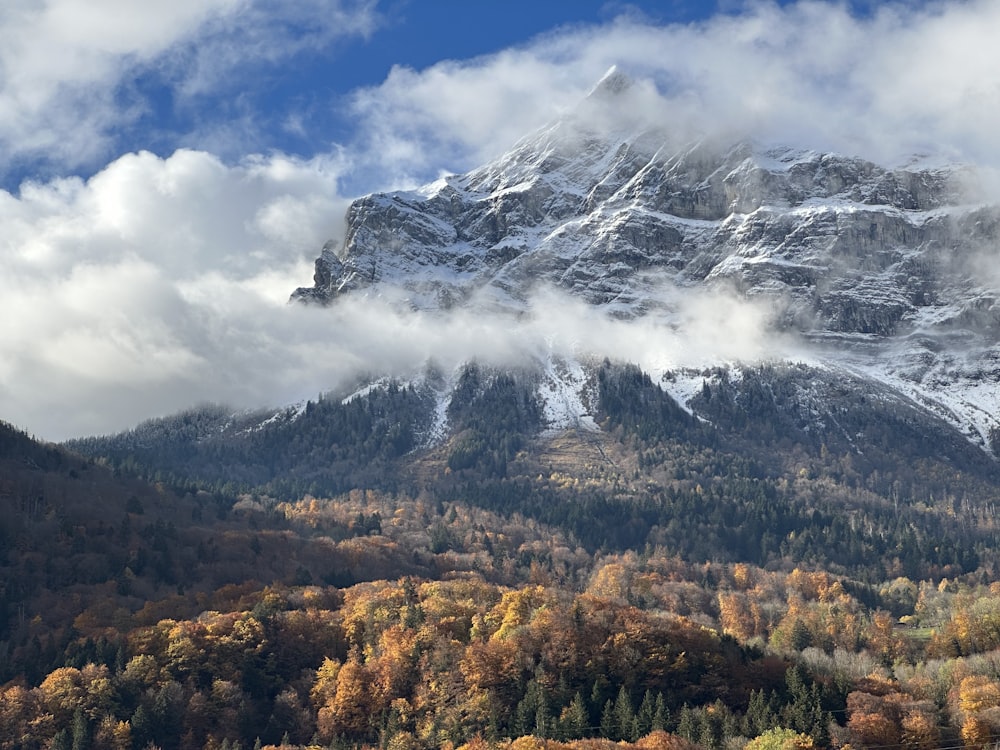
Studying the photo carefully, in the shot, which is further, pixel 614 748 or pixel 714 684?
pixel 714 684

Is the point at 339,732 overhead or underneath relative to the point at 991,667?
underneath

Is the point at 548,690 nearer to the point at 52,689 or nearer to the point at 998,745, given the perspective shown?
the point at 998,745

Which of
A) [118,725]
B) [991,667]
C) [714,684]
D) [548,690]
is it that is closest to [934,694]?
[991,667]

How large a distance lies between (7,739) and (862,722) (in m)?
131

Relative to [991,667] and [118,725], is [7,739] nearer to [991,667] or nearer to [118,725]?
[118,725]

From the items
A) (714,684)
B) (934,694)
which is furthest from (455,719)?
(934,694)

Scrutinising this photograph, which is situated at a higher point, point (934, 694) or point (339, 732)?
point (934, 694)

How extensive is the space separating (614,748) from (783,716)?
27088mm

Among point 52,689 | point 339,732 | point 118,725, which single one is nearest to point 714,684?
point 339,732

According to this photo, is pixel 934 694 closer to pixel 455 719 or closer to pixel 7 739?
pixel 455 719

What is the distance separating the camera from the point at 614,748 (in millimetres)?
169125

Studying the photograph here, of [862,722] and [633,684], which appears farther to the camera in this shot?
[633,684]

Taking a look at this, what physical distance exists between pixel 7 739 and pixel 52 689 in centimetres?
1132

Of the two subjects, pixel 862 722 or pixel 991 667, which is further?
pixel 991 667
